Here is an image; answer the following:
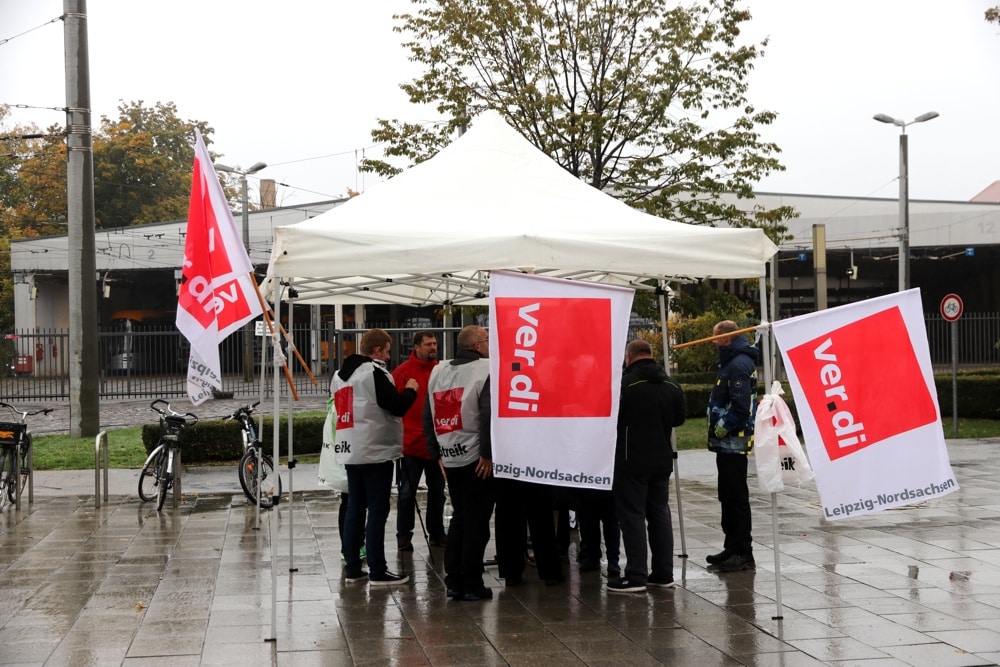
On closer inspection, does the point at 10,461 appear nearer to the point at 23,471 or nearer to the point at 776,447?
the point at 23,471

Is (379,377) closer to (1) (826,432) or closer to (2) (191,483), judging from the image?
(1) (826,432)

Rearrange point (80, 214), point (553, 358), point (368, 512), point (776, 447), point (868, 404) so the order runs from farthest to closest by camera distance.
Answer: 1. point (80, 214)
2. point (368, 512)
3. point (776, 447)
4. point (553, 358)
5. point (868, 404)

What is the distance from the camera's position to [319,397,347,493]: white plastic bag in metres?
8.41

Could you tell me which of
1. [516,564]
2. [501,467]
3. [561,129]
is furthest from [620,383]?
[561,129]

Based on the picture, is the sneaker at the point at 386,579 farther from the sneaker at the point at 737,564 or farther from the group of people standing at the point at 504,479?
the sneaker at the point at 737,564

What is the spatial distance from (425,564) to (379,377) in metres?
1.86

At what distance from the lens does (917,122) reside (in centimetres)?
2997

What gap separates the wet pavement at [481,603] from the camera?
20.3ft

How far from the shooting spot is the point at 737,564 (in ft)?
27.2

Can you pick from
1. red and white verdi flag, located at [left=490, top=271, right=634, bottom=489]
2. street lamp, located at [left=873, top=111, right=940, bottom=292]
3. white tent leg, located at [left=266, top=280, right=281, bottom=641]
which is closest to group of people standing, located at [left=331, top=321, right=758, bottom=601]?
red and white verdi flag, located at [left=490, top=271, right=634, bottom=489]

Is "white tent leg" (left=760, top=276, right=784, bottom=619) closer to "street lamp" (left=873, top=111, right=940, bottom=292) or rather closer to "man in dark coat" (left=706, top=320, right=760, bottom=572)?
"man in dark coat" (left=706, top=320, right=760, bottom=572)

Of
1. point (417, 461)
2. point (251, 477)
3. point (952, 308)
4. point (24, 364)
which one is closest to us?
point (417, 461)

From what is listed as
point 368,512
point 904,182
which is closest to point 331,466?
point 368,512

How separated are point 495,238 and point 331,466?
2404 mm
